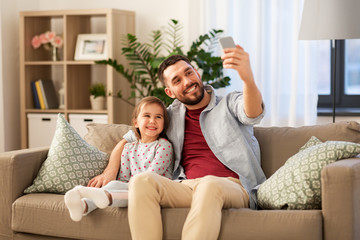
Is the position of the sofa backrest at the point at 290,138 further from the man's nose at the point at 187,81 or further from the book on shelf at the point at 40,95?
the book on shelf at the point at 40,95

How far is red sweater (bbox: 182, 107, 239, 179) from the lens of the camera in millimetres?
2736

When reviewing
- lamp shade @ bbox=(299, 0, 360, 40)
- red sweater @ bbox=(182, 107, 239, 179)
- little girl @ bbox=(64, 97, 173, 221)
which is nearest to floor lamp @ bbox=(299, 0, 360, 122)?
lamp shade @ bbox=(299, 0, 360, 40)

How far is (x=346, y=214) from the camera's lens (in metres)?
2.25

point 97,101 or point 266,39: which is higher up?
point 266,39

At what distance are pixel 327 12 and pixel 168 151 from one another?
122cm

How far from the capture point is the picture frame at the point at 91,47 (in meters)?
4.80

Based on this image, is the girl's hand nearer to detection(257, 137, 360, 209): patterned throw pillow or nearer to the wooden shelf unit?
detection(257, 137, 360, 209): patterned throw pillow

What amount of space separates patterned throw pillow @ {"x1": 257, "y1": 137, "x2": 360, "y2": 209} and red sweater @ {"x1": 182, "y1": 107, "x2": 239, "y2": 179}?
29 cm

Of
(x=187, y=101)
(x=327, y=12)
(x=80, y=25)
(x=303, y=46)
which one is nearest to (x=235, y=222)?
(x=187, y=101)

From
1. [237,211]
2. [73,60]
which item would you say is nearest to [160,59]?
[73,60]

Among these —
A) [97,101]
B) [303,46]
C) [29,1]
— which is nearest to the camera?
[303,46]

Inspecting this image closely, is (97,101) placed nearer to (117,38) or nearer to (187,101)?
(117,38)

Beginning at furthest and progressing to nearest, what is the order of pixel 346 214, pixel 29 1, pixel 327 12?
1. pixel 29 1
2. pixel 327 12
3. pixel 346 214

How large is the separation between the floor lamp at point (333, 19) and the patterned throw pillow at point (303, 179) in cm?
98
